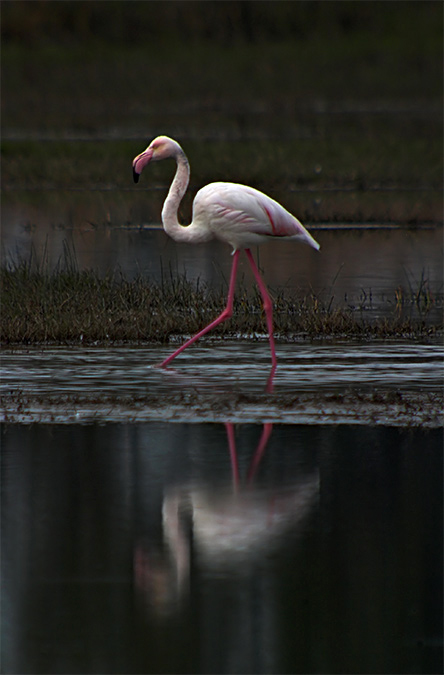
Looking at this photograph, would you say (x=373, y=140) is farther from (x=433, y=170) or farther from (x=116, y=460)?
(x=116, y=460)

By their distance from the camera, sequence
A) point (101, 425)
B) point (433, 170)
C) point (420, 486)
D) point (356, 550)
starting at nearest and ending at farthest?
point (356, 550) < point (420, 486) < point (101, 425) < point (433, 170)

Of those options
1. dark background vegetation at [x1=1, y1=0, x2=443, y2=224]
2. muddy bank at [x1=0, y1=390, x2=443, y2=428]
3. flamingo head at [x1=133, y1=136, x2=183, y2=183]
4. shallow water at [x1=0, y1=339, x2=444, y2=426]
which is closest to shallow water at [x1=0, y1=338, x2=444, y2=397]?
shallow water at [x1=0, y1=339, x2=444, y2=426]

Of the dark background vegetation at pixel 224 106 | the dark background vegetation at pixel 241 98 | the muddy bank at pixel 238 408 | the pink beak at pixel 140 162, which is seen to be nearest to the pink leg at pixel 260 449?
the muddy bank at pixel 238 408

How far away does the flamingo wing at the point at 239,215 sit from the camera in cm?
1341

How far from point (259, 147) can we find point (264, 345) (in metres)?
45.7

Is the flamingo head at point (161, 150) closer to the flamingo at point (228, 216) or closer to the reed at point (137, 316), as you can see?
the flamingo at point (228, 216)

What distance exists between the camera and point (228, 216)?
13398 mm

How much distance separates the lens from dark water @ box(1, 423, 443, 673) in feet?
18.7

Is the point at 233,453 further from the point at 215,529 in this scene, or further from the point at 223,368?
the point at 223,368

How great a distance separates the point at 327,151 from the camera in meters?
55.8

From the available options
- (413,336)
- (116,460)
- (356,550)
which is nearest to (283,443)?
(116,460)

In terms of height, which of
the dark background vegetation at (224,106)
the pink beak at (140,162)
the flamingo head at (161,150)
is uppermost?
the dark background vegetation at (224,106)

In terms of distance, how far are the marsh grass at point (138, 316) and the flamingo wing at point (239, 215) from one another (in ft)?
3.55

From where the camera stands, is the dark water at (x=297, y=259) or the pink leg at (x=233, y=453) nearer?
the pink leg at (x=233, y=453)
